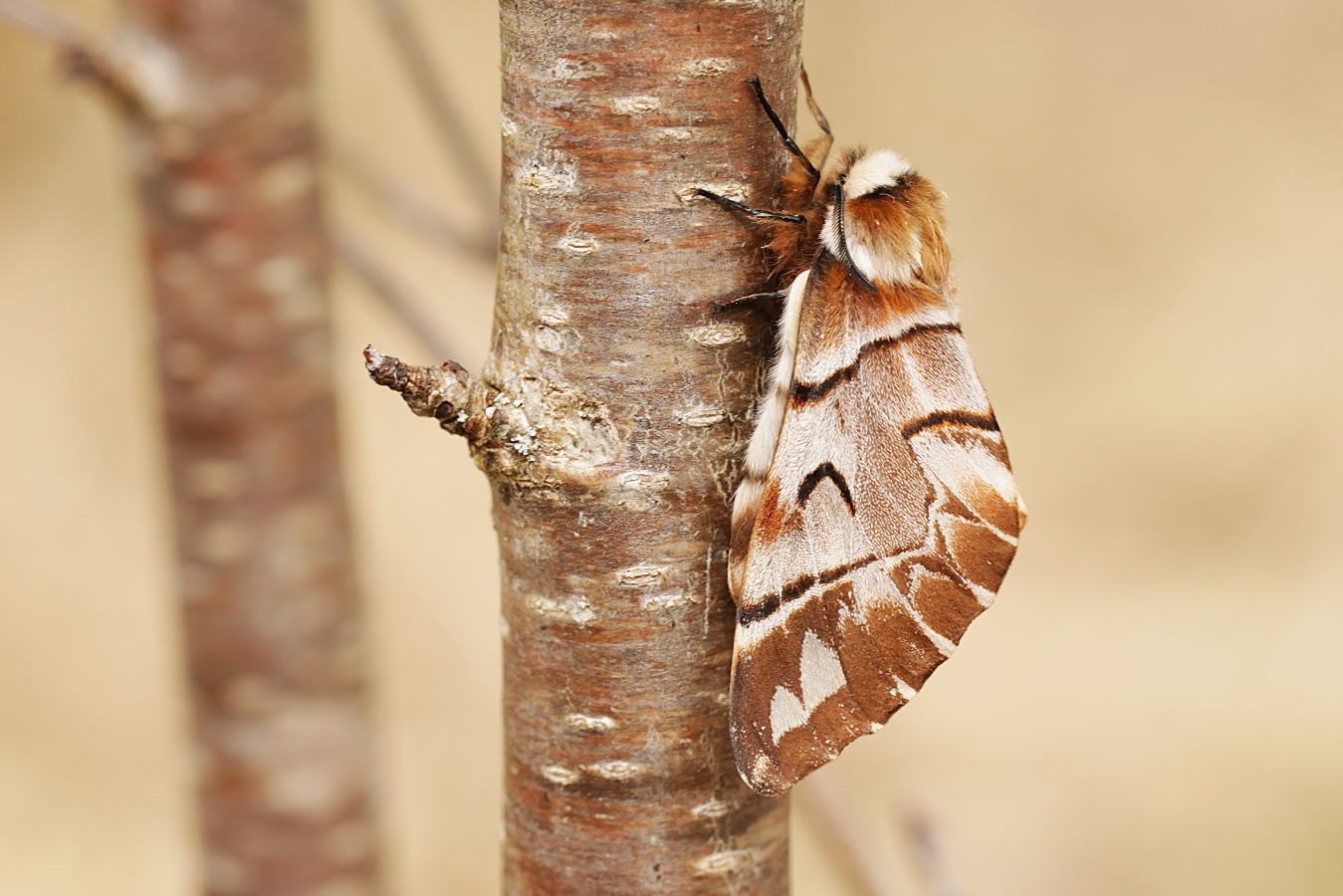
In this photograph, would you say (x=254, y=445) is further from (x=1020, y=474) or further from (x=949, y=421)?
(x=1020, y=474)

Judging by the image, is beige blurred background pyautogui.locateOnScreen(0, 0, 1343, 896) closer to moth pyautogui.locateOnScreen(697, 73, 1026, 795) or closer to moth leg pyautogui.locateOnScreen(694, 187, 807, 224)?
moth pyautogui.locateOnScreen(697, 73, 1026, 795)

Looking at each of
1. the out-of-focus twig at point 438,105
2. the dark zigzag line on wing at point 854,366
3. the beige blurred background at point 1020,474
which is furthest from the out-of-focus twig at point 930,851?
the beige blurred background at point 1020,474

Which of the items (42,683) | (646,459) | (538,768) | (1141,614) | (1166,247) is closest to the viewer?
(646,459)

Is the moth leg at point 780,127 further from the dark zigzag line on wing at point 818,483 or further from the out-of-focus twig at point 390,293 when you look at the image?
the out-of-focus twig at point 390,293

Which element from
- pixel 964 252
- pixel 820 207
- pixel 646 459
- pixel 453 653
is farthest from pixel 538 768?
pixel 964 252

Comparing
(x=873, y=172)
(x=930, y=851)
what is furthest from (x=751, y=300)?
(x=930, y=851)

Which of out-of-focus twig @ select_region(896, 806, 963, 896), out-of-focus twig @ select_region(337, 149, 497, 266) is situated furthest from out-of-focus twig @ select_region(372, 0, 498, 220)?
out-of-focus twig @ select_region(896, 806, 963, 896)

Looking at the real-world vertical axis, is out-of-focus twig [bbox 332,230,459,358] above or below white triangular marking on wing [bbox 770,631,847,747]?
above

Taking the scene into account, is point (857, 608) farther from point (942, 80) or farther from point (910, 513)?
point (942, 80)
